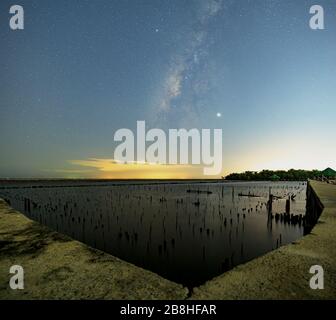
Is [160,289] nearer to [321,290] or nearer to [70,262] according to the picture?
[70,262]

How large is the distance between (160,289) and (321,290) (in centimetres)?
251

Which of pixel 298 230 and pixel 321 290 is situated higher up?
pixel 321 290

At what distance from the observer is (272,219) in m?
23.8

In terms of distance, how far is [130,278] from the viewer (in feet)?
11.6

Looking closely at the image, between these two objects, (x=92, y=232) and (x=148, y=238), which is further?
(x=92, y=232)
